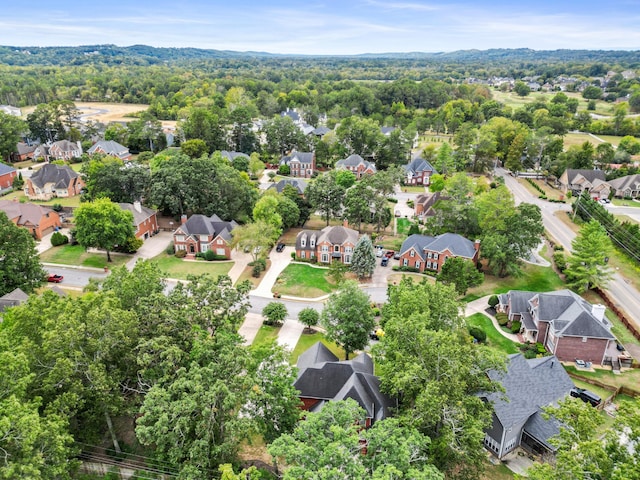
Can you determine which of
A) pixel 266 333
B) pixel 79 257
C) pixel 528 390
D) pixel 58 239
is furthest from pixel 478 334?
pixel 58 239

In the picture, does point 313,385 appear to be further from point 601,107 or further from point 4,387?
point 601,107

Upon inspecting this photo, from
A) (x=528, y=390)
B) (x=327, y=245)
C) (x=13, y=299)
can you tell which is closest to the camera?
(x=528, y=390)

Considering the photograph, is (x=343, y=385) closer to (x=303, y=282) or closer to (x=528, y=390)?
(x=528, y=390)

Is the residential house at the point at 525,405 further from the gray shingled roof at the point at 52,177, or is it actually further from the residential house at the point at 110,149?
the residential house at the point at 110,149

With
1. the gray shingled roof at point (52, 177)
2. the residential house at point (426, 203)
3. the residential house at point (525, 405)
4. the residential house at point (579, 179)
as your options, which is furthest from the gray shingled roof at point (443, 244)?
the gray shingled roof at point (52, 177)

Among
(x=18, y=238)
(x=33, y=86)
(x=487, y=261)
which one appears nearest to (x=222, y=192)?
(x=18, y=238)
